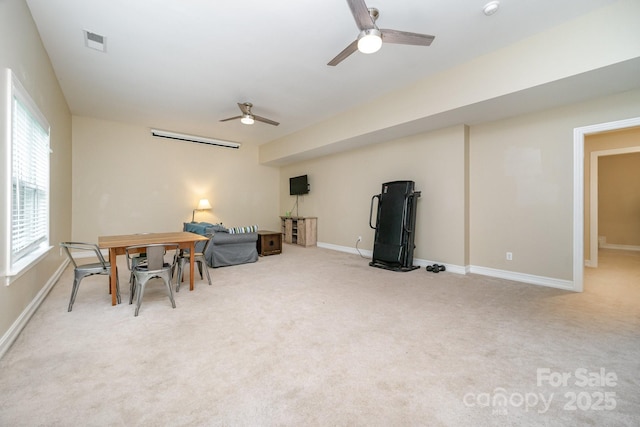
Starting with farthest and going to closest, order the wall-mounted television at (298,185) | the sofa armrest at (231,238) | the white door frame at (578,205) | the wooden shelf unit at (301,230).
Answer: the wall-mounted television at (298,185) → the wooden shelf unit at (301,230) → the sofa armrest at (231,238) → the white door frame at (578,205)

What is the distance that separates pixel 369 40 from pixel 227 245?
3.69m

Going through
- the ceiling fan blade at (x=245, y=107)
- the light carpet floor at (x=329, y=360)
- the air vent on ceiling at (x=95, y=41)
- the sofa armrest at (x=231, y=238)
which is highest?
the air vent on ceiling at (x=95, y=41)

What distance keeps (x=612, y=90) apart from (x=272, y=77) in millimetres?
4002

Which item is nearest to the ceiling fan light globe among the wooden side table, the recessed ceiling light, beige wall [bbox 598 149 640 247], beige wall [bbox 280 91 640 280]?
the recessed ceiling light

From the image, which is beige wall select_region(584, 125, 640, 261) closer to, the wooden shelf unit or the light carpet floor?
the light carpet floor

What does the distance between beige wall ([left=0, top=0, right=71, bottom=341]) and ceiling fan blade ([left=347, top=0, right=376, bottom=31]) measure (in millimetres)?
2475

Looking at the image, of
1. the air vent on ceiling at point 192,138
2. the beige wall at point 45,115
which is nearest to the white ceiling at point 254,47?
the beige wall at point 45,115

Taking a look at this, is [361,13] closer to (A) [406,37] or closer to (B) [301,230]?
(A) [406,37]

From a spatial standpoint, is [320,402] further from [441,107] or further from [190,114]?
[190,114]

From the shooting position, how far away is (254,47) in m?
2.99

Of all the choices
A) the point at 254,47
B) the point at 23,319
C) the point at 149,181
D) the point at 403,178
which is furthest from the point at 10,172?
the point at 403,178

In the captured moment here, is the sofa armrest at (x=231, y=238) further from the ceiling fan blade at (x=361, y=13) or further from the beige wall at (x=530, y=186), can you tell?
the beige wall at (x=530, y=186)

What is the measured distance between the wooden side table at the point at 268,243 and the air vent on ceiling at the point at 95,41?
3.66 m

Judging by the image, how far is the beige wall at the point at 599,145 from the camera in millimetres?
4480
